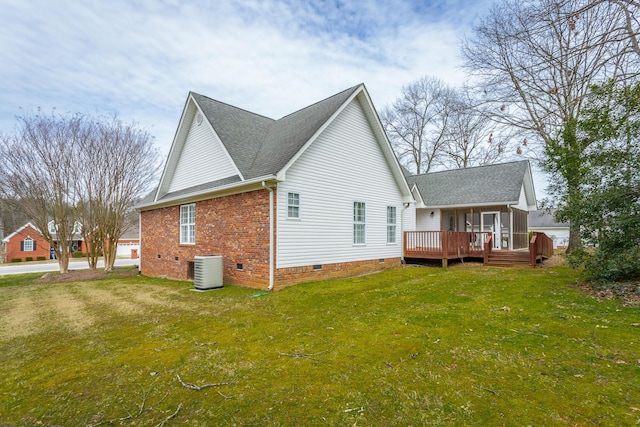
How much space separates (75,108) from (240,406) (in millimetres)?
19143

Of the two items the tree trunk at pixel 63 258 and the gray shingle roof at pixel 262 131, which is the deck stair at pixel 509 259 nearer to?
the gray shingle roof at pixel 262 131

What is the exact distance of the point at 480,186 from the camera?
695 inches

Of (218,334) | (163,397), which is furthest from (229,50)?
(163,397)

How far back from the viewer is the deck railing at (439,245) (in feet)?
45.4

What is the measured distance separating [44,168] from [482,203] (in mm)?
21909

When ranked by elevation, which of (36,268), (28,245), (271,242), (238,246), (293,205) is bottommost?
(36,268)

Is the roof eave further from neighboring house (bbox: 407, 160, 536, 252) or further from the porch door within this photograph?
the porch door

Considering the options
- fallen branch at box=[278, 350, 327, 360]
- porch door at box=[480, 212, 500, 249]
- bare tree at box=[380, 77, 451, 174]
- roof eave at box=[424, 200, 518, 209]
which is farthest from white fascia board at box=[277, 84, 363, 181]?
bare tree at box=[380, 77, 451, 174]

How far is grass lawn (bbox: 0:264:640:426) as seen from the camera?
10.3ft

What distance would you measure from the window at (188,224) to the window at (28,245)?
3632cm

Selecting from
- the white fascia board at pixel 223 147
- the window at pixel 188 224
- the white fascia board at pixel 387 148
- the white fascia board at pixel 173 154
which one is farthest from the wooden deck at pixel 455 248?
the white fascia board at pixel 173 154

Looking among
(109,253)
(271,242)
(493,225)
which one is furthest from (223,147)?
(493,225)

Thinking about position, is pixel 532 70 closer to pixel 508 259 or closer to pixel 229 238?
pixel 508 259

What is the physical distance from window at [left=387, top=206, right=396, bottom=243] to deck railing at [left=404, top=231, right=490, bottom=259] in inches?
32.1
